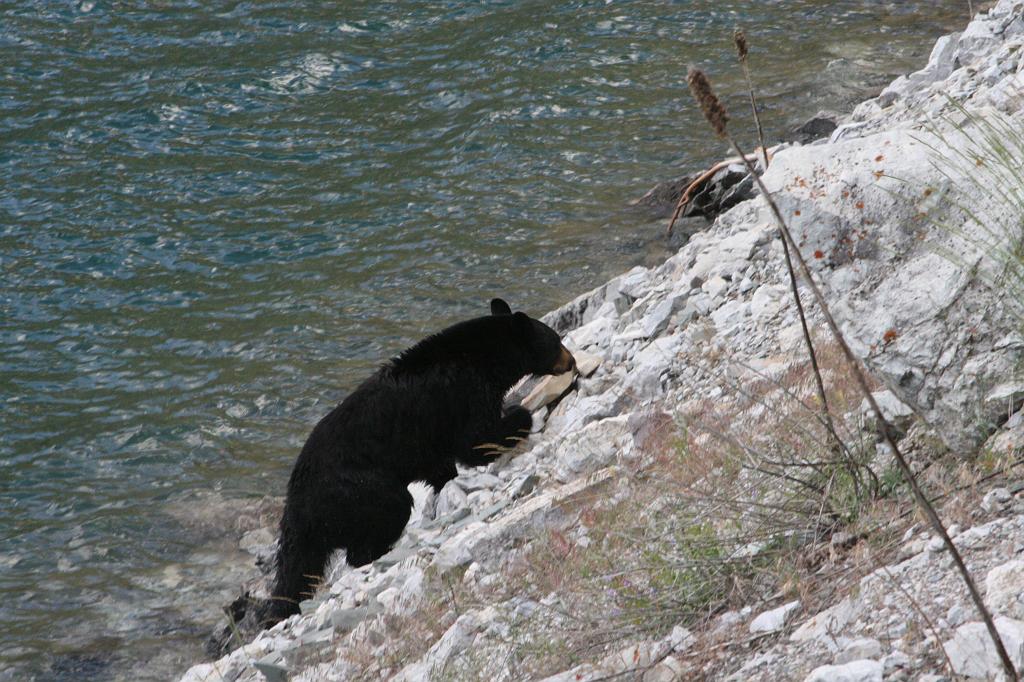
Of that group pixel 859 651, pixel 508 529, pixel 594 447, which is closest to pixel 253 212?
pixel 594 447

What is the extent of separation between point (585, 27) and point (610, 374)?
10.5 metres

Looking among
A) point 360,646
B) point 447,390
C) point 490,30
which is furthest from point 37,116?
point 360,646

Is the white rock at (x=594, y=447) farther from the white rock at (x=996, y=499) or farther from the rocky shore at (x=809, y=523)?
the white rock at (x=996, y=499)

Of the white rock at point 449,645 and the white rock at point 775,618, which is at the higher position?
the white rock at point 775,618

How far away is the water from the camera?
9078 mm

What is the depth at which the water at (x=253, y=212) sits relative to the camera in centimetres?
908

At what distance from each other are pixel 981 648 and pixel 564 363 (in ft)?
16.0

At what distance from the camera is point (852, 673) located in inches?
128

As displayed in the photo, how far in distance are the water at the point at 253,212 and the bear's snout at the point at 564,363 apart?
8.56 ft

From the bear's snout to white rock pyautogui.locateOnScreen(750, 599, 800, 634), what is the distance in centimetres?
406

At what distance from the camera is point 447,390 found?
7668 millimetres

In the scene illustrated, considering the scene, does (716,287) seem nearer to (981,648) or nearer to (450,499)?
(450,499)

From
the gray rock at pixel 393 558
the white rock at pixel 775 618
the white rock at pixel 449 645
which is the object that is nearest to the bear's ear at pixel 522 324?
the gray rock at pixel 393 558

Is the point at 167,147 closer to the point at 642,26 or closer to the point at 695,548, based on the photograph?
the point at 642,26
